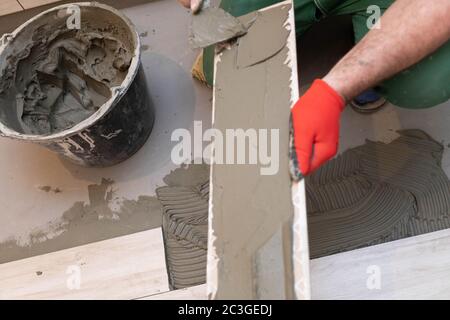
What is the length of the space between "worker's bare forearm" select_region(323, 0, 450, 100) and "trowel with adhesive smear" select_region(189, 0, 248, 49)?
29 cm

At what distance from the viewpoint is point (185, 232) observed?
154 centimetres

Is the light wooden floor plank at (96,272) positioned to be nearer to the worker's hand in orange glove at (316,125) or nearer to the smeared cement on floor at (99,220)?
the smeared cement on floor at (99,220)

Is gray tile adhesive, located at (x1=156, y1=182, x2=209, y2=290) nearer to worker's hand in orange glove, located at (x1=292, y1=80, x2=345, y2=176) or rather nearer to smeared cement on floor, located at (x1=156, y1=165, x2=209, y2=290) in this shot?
smeared cement on floor, located at (x1=156, y1=165, x2=209, y2=290)

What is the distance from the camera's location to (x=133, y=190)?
165 cm

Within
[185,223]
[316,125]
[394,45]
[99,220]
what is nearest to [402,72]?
[394,45]

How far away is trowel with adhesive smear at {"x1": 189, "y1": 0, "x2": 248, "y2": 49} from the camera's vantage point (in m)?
1.23

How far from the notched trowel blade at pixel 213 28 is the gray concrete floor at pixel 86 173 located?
19.9 inches

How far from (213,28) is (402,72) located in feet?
1.82

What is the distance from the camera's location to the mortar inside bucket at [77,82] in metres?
1.46

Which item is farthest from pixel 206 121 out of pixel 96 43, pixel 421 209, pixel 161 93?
pixel 421 209

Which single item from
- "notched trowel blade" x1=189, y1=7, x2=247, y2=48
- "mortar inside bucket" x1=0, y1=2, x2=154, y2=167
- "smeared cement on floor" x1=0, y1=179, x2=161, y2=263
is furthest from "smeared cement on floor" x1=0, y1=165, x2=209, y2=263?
"notched trowel blade" x1=189, y1=7, x2=247, y2=48

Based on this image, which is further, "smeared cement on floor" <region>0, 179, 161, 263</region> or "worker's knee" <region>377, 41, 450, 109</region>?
"smeared cement on floor" <region>0, 179, 161, 263</region>

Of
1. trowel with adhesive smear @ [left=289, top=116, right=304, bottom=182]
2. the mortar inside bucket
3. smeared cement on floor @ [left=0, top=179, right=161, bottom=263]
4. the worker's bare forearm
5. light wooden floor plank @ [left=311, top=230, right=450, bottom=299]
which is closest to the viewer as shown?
trowel with adhesive smear @ [left=289, top=116, right=304, bottom=182]
